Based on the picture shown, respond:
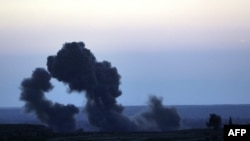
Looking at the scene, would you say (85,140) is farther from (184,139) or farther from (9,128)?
(9,128)

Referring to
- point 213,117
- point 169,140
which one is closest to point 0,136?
point 169,140

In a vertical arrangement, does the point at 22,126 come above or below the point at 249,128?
above

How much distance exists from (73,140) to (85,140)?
2691mm

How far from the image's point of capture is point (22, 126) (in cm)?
19550

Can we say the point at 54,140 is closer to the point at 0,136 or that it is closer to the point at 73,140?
the point at 73,140

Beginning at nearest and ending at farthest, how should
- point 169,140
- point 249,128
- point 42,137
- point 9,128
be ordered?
point 249,128, point 169,140, point 42,137, point 9,128

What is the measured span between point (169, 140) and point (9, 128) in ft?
208

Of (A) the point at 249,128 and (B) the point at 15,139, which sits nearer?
(A) the point at 249,128

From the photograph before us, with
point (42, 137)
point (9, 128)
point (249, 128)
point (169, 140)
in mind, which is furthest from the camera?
point (9, 128)

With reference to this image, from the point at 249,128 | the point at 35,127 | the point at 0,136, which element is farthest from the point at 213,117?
the point at 249,128

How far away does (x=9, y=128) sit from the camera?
628 feet

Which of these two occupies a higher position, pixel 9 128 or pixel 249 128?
pixel 9 128

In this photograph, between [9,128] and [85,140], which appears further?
[9,128]

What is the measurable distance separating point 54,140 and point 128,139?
16.5 meters
